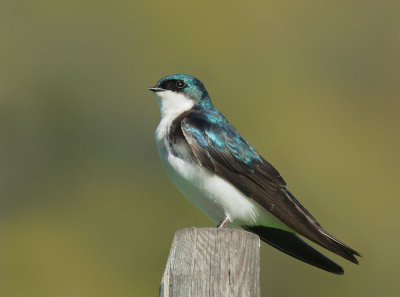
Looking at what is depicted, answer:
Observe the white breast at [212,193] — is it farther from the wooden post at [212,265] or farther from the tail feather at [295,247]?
the wooden post at [212,265]

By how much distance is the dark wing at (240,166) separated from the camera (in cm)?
353

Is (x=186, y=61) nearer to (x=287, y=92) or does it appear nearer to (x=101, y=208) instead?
(x=287, y=92)

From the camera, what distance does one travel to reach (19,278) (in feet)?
22.6

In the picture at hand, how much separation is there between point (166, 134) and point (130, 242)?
3279 millimetres

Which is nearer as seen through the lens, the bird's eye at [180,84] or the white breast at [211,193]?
the white breast at [211,193]

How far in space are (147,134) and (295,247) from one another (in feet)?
13.6

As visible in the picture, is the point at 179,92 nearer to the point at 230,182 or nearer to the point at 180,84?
the point at 180,84

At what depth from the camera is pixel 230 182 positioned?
3588mm

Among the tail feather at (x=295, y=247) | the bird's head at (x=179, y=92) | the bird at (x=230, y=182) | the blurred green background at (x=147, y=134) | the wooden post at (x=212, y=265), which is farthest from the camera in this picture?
the blurred green background at (x=147, y=134)

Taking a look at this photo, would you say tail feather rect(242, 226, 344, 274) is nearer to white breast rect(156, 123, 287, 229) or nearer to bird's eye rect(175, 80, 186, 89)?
white breast rect(156, 123, 287, 229)

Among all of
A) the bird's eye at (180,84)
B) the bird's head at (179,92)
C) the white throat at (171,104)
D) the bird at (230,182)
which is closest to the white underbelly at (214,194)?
the bird at (230,182)

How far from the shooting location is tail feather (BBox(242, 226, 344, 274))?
10.8 ft

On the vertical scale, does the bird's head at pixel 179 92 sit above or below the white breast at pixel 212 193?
above

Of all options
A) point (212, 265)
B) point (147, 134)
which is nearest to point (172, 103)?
point (212, 265)
